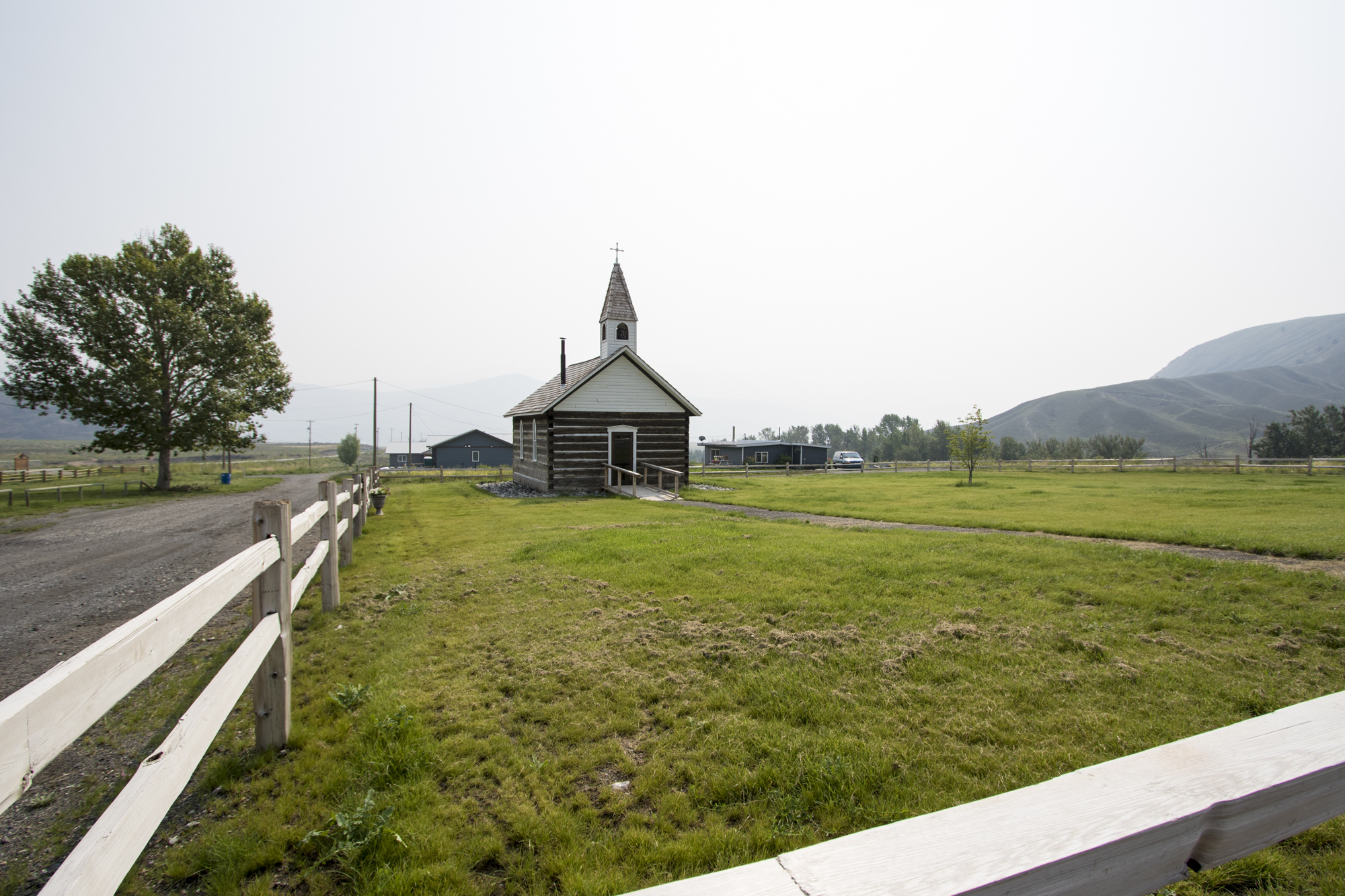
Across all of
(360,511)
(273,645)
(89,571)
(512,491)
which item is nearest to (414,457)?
(512,491)

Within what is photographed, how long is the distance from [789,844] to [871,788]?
0.72 m

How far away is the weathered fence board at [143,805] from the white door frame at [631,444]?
71.9 feet

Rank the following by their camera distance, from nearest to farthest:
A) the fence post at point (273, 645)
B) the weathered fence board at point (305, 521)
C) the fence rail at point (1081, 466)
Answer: the fence post at point (273, 645)
the weathered fence board at point (305, 521)
the fence rail at point (1081, 466)

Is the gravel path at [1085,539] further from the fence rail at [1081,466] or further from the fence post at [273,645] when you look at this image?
the fence rail at [1081,466]

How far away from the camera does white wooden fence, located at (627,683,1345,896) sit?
108 cm

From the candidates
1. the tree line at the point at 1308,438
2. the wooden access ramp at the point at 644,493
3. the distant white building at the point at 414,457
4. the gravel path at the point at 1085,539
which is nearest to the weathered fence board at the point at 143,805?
the gravel path at the point at 1085,539

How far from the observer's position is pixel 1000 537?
11305 millimetres

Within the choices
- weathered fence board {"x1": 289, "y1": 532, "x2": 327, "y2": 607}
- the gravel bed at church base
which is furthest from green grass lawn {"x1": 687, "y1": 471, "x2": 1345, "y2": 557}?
weathered fence board {"x1": 289, "y1": 532, "x2": 327, "y2": 607}

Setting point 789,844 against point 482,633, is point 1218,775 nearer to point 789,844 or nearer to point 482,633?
point 789,844

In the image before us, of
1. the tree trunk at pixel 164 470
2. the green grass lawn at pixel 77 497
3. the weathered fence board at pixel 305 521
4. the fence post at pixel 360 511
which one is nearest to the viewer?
the weathered fence board at pixel 305 521

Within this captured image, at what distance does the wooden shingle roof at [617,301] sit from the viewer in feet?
87.9

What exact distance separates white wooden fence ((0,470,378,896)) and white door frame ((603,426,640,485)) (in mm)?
20630

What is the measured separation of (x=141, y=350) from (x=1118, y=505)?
4052cm

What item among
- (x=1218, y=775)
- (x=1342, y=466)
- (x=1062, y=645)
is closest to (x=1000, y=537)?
(x=1062, y=645)
